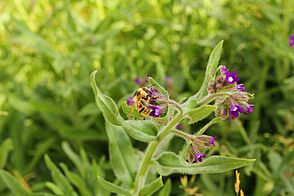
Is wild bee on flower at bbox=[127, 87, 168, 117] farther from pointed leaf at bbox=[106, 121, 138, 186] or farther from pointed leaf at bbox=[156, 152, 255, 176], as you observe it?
pointed leaf at bbox=[106, 121, 138, 186]

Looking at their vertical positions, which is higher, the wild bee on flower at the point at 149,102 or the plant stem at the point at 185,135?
the wild bee on flower at the point at 149,102

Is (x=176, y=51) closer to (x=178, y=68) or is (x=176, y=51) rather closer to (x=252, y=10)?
(x=178, y=68)

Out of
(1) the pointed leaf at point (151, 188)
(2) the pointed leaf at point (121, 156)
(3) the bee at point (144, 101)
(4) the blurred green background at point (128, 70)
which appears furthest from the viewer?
(4) the blurred green background at point (128, 70)

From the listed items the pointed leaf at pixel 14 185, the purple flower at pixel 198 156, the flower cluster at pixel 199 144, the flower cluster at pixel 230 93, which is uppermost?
the flower cluster at pixel 230 93

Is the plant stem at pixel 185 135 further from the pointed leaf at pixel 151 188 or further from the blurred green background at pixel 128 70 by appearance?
the blurred green background at pixel 128 70

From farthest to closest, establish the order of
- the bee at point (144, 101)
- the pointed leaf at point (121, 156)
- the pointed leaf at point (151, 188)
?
the pointed leaf at point (121, 156) < the pointed leaf at point (151, 188) < the bee at point (144, 101)

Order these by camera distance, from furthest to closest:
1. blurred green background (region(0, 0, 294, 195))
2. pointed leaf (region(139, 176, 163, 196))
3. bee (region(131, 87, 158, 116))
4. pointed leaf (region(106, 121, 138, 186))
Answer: blurred green background (region(0, 0, 294, 195)), pointed leaf (region(106, 121, 138, 186)), pointed leaf (region(139, 176, 163, 196)), bee (region(131, 87, 158, 116))

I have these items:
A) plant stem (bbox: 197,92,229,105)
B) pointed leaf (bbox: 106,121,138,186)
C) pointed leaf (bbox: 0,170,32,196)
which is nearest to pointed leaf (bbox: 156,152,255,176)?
plant stem (bbox: 197,92,229,105)

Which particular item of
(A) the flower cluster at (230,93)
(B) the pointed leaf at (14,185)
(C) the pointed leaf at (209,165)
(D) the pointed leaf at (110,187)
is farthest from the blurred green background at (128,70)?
(A) the flower cluster at (230,93)
